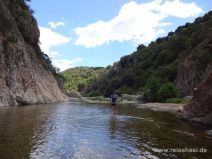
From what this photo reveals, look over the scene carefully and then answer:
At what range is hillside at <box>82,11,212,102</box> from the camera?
9406cm

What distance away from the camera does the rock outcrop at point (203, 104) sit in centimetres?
3100

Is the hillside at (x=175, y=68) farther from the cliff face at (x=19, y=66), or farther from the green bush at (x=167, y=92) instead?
the cliff face at (x=19, y=66)

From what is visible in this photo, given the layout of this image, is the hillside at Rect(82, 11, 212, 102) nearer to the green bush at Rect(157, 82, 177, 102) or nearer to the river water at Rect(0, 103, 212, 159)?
the green bush at Rect(157, 82, 177, 102)

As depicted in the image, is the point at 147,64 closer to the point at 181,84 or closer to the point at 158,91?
the point at 181,84

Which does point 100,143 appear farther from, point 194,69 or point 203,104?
point 194,69

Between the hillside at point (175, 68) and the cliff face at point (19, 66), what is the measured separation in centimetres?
3148

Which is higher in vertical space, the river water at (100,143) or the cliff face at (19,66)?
the cliff face at (19,66)

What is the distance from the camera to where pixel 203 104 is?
3169 centimetres

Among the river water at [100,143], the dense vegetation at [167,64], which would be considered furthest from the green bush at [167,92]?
the river water at [100,143]

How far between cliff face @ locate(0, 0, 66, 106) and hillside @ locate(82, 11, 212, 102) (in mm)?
31481

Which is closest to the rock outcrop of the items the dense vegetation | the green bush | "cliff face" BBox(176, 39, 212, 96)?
the dense vegetation

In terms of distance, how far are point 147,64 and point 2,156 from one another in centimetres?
16853

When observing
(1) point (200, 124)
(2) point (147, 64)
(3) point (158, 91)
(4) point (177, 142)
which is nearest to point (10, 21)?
(3) point (158, 91)

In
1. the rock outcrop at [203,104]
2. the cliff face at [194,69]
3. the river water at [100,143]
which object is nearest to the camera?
the river water at [100,143]
